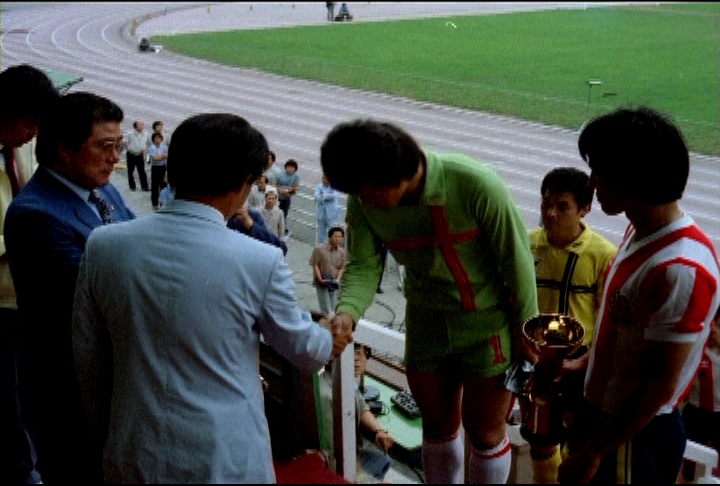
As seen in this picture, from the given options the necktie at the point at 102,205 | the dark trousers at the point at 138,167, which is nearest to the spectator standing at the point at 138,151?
the dark trousers at the point at 138,167

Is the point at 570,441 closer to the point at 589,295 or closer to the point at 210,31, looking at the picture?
the point at 589,295

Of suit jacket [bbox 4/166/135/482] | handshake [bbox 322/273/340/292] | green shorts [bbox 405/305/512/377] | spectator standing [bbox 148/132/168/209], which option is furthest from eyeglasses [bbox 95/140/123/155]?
spectator standing [bbox 148/132/168/209]

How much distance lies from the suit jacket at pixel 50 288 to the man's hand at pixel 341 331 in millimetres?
582

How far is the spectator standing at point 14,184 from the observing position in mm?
2369

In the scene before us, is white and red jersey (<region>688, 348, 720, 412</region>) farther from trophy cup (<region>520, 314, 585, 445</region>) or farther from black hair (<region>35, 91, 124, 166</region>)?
black hair (<region>35, 91, 124, 166</region>)

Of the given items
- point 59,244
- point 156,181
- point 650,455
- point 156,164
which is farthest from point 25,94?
point 156,164

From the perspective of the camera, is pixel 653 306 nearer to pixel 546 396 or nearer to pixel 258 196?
pixel 546 396

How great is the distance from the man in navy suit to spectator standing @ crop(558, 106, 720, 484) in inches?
43.6

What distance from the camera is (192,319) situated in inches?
59.2

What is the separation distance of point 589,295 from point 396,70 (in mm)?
28715

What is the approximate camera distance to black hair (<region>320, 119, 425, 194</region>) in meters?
1.77

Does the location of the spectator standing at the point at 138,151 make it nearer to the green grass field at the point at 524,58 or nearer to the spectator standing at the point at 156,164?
the spectator standing at the point at 156,164

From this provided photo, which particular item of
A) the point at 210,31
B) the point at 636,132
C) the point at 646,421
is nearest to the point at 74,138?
the point at 636,132

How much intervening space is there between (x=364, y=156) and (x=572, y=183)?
1486 mm
